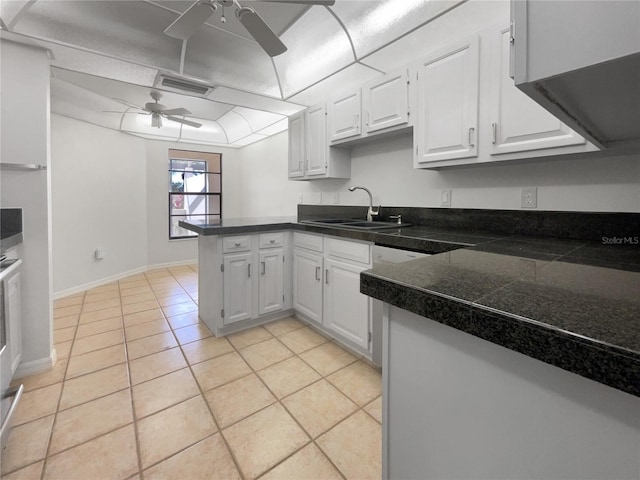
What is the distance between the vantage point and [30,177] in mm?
1942

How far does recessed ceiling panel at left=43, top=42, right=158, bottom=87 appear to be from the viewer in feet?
6.99

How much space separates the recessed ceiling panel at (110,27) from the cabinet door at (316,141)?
1.28 meters

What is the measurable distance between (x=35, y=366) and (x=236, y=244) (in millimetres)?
1544

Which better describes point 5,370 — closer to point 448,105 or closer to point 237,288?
point 237,288

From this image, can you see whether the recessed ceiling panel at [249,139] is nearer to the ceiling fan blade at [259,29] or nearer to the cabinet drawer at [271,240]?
the cabinet drawer at [271,240]

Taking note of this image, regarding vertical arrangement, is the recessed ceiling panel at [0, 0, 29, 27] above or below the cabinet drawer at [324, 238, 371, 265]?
above

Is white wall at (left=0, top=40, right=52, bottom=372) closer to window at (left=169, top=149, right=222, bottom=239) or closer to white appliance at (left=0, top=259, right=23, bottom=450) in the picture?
white appliance at (left=0, top=259, right=23, bottom=450)

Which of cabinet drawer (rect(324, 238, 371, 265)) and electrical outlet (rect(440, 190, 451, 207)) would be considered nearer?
cabinet drawer (rect(324, 238, 371, 265))

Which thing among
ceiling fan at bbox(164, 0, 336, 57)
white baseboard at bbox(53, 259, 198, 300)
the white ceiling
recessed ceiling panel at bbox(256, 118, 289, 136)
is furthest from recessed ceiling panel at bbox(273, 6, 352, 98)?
white baseboard at bbox(53, 259, 198, 300)

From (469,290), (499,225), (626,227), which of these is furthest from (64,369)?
(626,227)

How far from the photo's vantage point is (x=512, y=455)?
509mm

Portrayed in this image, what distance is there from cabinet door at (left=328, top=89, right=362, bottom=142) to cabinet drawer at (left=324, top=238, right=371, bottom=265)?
1.00 m

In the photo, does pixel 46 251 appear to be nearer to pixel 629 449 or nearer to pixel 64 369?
pixel 64 369

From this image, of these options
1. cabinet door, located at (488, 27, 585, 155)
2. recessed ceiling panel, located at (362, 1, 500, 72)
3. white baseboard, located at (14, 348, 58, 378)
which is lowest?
white baseboard, located at (14, 348, 58, 378)
